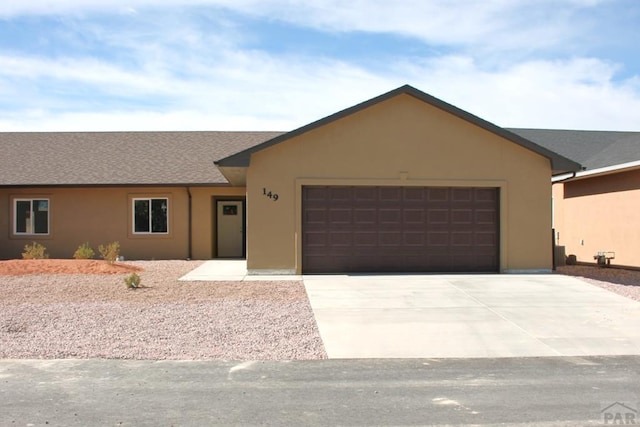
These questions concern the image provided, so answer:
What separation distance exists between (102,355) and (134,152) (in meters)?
16.6

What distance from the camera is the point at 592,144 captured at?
79.1 ft

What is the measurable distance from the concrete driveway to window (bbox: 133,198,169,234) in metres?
8.17

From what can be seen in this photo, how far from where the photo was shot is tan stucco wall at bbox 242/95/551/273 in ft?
51.4

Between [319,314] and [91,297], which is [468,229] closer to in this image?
[319,314]

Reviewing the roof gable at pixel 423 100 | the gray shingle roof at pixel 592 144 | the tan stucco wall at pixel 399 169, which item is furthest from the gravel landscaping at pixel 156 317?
the gray shingle roof at pixel 592 144

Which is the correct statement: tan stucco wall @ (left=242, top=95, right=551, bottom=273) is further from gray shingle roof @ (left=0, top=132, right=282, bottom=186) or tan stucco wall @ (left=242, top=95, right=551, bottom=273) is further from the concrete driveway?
gray shingle roof @ (left=0, top=132, right=282, bottom=186)

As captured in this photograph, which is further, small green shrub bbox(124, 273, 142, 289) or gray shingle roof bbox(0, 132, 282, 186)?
gray shingle roof bbox(0, 132, 282, 186)

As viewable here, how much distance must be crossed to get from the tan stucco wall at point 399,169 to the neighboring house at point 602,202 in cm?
267

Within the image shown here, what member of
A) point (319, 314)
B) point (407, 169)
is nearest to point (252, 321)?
point (319, 314)

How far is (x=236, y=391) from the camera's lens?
6.50 m

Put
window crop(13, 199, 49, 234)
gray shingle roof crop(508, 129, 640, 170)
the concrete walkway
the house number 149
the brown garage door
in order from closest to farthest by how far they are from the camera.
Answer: the concrete walkway, the house number 149, the brown garage door, gray shingle roof crop(508, 129, 640, 170), window crop(13, 199, 49, 234)

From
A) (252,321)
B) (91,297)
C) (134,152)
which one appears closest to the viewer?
(252,321)

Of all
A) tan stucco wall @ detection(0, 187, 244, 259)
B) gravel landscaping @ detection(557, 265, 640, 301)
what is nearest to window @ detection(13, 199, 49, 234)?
tan stucco wall @ detection(0, 187, 244, 259)

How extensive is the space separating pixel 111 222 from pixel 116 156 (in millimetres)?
3251
